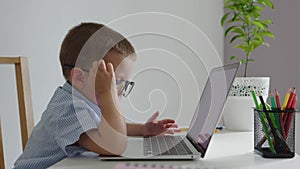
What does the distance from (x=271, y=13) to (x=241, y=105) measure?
1.76 ft

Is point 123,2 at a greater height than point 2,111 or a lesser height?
greater

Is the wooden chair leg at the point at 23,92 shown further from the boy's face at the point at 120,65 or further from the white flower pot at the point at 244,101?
the white flower pot at the point at 244,101

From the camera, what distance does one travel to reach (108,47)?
854mm

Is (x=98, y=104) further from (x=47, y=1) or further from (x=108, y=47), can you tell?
(x=47, y=1)

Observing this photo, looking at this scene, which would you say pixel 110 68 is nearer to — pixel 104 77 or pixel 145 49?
pixel 104 77

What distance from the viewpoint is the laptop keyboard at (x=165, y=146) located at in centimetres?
75

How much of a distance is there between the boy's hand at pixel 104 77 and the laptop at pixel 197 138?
4.8 inches

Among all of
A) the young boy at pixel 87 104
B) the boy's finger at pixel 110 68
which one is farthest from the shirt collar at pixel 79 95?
the boy's finger at pixel 110 68

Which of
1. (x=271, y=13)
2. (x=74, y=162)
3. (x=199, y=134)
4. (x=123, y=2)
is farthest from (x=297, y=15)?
(x=74, y=162)

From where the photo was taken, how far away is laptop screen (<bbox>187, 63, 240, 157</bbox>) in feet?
2.49

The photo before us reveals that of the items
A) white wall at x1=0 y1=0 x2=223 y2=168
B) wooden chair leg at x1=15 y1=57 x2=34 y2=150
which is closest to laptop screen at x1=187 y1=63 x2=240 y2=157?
white wall at x1=0 y1=0 x2=223 y2=168

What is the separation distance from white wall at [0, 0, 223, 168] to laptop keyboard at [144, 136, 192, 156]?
0.34 meters

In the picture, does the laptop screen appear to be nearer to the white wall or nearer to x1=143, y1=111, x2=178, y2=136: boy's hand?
x1=143, y1=111, x2=178, y2=136: boy's hand

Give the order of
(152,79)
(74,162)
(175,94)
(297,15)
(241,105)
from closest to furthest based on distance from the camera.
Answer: (74,162)
(241,105)
(297,15)
(152,79)
(175,94)
